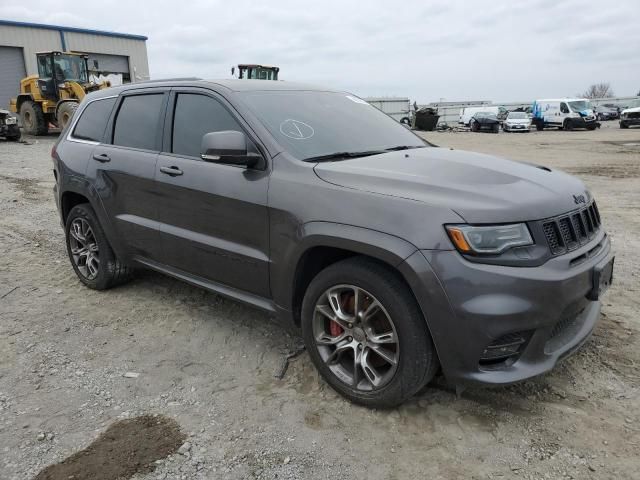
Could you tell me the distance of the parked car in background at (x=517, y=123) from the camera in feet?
110

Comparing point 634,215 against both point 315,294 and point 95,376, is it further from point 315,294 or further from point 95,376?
point 95,376

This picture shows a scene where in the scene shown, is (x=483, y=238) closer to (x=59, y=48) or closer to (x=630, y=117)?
(x=59, y=48)

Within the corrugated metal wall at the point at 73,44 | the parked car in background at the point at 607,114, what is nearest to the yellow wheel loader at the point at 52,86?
the corrugated metal wall at the point at 73,44

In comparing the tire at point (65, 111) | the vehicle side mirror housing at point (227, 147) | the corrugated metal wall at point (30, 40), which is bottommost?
the vehicle side mirror housing at point (227, 147)

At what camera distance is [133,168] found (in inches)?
158

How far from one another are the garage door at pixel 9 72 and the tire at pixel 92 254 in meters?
29.1

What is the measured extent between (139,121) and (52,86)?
19.2 metres

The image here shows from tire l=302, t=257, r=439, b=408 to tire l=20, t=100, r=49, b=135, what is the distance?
848 inches

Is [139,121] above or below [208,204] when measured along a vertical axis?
above

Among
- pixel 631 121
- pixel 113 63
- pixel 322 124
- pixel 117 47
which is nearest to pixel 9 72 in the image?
pixel 113 63

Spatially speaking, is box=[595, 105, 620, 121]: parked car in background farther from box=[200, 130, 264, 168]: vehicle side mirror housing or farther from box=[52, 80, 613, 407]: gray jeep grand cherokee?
box=[200, 130, 264, 168]: vehicle side mirror housing

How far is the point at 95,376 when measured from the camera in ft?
11.1

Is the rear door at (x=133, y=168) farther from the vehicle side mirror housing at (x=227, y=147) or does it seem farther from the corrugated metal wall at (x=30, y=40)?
the corrugated metal wall at (x=30, y=40)

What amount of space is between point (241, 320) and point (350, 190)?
1.81 meters
